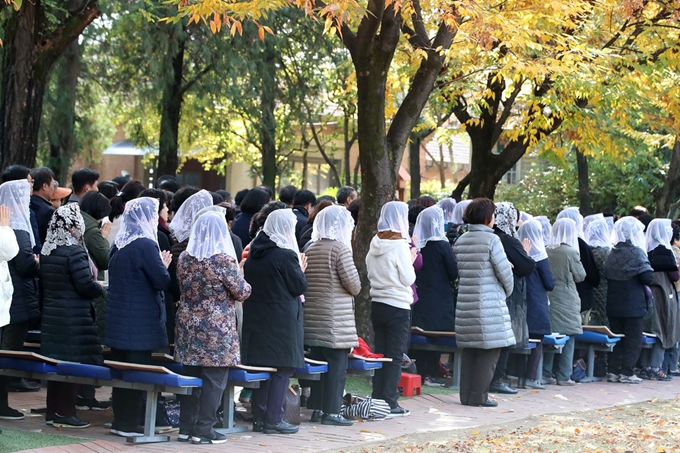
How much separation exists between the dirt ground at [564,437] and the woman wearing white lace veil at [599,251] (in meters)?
2.85

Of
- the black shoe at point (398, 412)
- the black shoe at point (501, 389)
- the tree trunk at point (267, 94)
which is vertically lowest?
the black shoe at point (398, 412)

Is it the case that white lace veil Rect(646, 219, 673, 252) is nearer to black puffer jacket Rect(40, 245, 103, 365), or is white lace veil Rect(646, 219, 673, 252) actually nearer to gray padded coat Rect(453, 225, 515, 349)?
gray padded coat Rect(453, 225, 515, 349)

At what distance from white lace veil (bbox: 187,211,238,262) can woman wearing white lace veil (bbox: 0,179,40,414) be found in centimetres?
168

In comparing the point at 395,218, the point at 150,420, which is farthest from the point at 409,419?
the point at 150,420

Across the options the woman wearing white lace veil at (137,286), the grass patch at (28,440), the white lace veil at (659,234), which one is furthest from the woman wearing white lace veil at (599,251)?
the grass patch at (28,440)

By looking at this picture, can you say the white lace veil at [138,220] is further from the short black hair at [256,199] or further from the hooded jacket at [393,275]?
the hooded jacket at [393,275]

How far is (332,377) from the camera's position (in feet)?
34.4

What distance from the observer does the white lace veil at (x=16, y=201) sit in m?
9.90

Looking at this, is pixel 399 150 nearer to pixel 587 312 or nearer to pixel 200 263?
pixel 587 312

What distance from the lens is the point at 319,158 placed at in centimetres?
4472

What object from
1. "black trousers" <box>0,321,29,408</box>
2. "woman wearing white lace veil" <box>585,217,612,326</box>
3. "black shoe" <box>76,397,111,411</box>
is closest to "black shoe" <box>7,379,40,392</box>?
"black shoe" <box>76,397,111,411</box>

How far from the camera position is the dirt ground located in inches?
381

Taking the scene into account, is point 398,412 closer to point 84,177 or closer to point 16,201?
point 84,177

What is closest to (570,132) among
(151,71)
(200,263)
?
(151,71)
